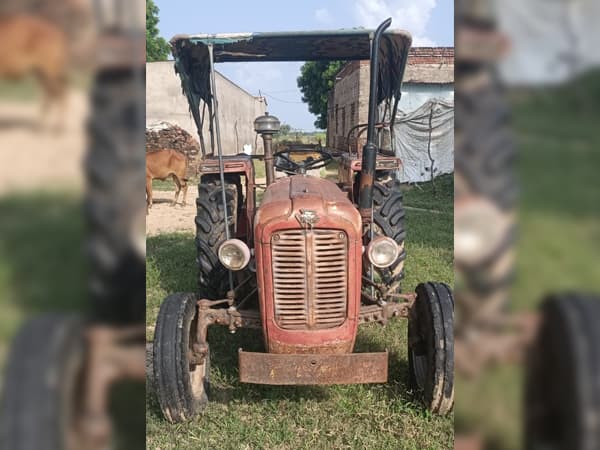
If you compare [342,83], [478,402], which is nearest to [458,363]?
[478,402]

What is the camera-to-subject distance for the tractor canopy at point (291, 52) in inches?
156

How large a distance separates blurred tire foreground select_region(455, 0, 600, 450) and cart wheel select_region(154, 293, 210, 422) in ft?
7.62

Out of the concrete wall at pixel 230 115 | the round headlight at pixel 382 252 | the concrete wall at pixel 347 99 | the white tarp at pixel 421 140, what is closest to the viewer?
the round headlight at pixel 382 252

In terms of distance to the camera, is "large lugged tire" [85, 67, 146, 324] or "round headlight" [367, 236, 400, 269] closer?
"large lugged tire" [85, 67, 146, 324]

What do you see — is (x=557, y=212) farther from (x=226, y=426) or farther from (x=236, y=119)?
(x=236, y=119)

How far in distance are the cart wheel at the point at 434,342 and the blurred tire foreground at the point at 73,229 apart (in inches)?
87.4

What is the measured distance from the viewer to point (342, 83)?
10273 millimetres

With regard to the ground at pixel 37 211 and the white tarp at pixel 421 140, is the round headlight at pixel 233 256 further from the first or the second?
the white tarp at pixel 421 140

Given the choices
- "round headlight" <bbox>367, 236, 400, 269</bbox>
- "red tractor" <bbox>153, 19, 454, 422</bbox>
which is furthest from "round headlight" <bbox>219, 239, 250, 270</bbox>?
"round headlight" <bbox>367, 236, 400, 269</bbox>

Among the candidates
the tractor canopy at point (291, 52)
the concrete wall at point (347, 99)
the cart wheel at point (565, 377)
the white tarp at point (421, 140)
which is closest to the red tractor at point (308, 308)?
the tractor canopy at point (291, 52)

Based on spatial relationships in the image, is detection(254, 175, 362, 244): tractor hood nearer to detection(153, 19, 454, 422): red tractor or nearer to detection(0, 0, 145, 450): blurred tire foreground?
detection(153, 19, 454, 422): red tractor

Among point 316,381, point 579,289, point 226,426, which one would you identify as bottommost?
point 226,426

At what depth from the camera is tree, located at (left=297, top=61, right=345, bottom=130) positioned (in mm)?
10128

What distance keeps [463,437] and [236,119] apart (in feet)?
43.6
